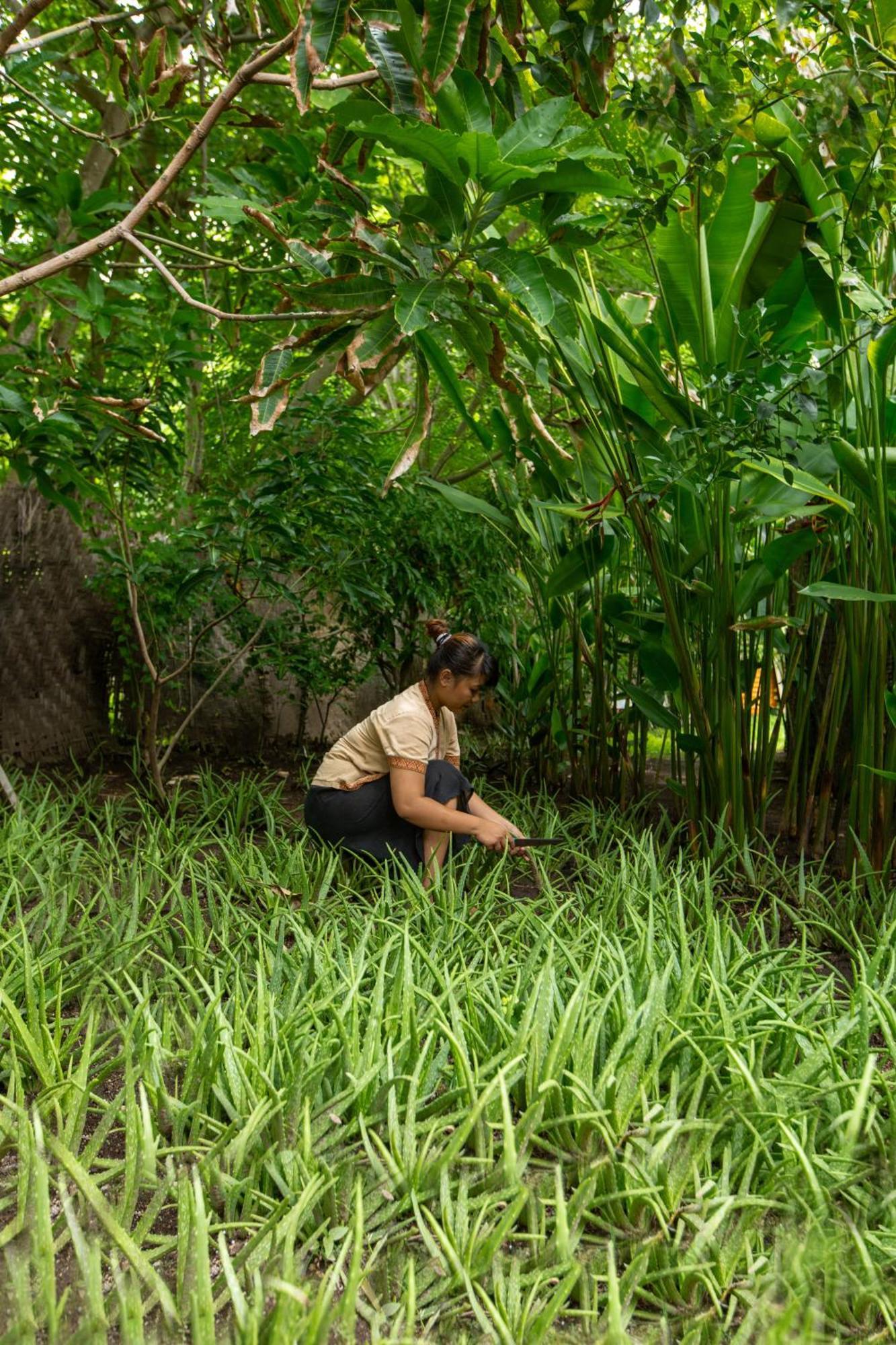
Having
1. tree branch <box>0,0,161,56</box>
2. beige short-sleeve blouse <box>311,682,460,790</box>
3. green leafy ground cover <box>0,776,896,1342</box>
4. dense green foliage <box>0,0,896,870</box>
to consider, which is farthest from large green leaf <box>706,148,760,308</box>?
green leafy ground cover <box>0,776,896,1342</box>

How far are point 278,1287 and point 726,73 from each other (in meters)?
2.59

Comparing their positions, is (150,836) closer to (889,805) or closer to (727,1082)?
(727,1082)

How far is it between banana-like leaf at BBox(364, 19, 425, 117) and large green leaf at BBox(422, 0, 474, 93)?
0.08m

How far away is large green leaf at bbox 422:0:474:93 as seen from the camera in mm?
1699

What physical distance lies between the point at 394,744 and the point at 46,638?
255 centimetres

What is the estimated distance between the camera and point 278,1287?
3.19 feet

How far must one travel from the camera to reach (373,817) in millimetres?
3084

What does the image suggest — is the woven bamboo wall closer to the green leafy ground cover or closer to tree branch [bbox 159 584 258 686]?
tree branch [bbox 159 584 258 686]

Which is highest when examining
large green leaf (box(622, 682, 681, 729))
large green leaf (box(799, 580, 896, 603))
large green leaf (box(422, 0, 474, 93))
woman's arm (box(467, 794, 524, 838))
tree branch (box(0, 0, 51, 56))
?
tree branch (box(0, 0, 51, 56))

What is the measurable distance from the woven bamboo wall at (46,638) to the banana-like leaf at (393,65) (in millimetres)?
3423

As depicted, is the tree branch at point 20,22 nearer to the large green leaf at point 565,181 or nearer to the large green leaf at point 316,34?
the large green leaf at point 316,34

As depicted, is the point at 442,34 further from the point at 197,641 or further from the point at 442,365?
the point at 197,641

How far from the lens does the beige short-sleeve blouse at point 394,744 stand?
2.94 m

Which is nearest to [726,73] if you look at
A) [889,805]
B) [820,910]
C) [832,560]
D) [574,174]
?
[574,174]
